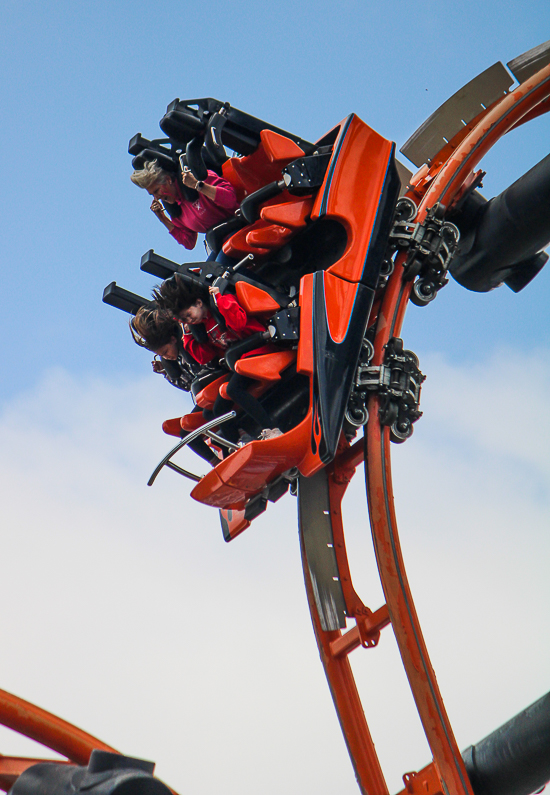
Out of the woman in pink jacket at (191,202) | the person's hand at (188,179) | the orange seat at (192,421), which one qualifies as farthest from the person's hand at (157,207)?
the orange seat at (192,421)

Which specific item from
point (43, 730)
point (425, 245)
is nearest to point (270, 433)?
point (425, 245)

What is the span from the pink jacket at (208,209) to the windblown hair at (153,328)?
31.2 inches

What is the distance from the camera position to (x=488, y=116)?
257 inches

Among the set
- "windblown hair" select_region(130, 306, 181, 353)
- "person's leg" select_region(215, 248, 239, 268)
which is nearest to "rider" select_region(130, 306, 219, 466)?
"windblown hair" select_region(130, 306, 181, 353)

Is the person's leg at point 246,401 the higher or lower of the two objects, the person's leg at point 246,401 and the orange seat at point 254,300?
the lower

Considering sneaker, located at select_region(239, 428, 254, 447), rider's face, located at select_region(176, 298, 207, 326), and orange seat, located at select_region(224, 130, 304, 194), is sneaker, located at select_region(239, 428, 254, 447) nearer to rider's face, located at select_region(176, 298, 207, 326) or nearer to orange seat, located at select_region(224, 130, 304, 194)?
rider's face, located at select_region(176, 298, 207, 326)

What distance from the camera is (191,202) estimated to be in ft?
21.3

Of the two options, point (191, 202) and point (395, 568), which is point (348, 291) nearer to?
point (191, 202)

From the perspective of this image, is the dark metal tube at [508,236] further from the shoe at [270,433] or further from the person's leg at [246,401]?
the shoe at [270,433]

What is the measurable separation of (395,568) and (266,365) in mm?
1465

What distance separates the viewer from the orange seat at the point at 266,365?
562 cm

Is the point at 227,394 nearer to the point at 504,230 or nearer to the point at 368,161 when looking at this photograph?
the point at 368,161

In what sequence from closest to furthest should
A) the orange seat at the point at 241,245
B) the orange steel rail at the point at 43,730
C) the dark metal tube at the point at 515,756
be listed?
the orange steel rail at the point at 43,730
the dark metal tube at the point at 515,756
the orange seat at the point at 241,245

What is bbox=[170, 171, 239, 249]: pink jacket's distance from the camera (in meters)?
6.30
